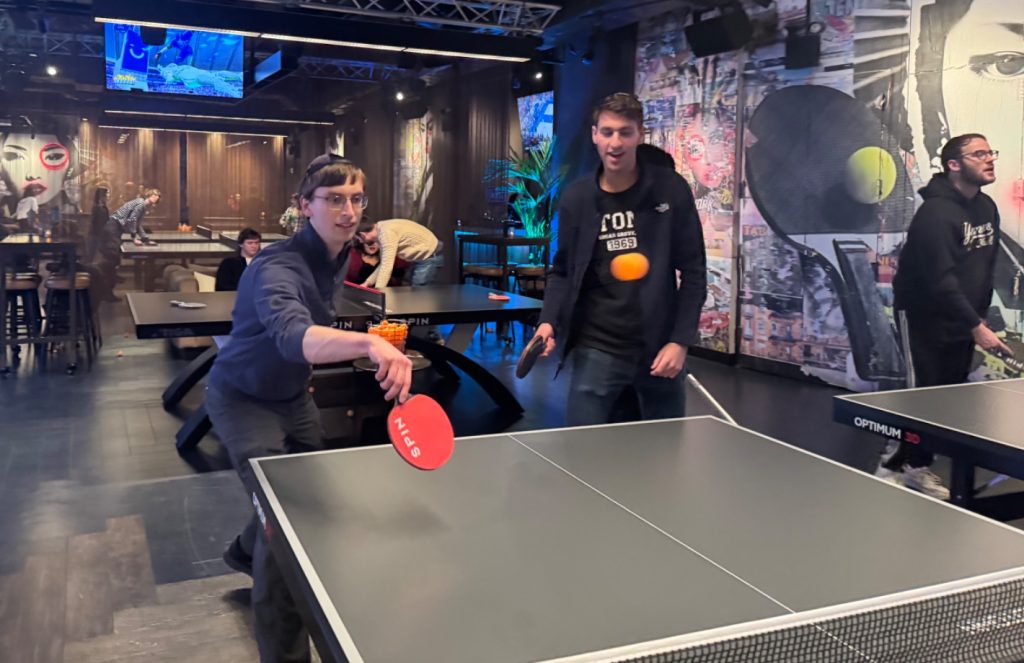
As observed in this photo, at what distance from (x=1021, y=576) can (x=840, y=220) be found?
6117 millimetres

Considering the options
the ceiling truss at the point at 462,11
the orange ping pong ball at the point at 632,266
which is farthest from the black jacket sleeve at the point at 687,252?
the ceiling truss at the point at 462,11

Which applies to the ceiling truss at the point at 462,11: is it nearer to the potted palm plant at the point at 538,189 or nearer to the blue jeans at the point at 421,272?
the potted palm plant at the point at 538,189

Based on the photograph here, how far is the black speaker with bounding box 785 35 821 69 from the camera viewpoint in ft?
23.6

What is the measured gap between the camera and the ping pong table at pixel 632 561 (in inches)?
47.4

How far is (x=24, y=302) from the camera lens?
7.81 meters

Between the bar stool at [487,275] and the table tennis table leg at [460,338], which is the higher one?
the bar stool at [487,275]

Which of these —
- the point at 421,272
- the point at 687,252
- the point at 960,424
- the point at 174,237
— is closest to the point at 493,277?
the point at 421,272

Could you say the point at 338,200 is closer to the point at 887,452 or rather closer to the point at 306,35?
the point at 887,452

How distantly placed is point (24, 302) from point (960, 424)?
7.76 metres

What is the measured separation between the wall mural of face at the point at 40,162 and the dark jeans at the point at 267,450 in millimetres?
8504

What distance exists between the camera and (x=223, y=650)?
2742 mm

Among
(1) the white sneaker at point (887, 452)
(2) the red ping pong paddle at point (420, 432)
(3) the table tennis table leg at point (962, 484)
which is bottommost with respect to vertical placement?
(1) the white sneaker at point (887, 452)

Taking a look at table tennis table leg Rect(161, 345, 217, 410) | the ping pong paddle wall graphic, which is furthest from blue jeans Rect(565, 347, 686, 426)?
the ping pong paddle wall graphic

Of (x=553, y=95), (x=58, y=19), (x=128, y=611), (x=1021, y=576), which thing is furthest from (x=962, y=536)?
(x=58, y=19)
